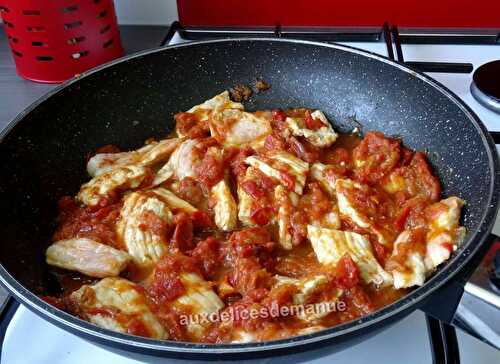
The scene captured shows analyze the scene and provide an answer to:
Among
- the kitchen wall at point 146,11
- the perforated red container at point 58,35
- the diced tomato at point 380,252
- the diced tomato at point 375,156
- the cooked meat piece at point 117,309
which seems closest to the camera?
the cooked meat piece at point 117,309

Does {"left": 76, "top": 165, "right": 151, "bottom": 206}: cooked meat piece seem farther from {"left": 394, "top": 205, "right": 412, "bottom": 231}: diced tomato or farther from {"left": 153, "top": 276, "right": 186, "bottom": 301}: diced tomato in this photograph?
{"left": 394, "top": 205, "right": 412, "bottom": 231}: diced tomato

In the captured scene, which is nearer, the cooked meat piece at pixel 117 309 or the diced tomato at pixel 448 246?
the cooked meat piece at pixel 117 309

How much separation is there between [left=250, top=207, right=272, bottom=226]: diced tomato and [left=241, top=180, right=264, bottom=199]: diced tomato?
45 mm

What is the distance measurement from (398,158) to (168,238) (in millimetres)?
728

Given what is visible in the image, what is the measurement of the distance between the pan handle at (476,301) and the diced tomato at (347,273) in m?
0.24

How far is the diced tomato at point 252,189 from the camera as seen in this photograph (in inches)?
59.8

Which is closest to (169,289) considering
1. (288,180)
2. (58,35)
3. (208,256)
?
(208,256)

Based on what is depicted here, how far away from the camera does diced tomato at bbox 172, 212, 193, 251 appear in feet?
4.59

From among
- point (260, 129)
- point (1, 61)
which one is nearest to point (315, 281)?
point (260, 129)

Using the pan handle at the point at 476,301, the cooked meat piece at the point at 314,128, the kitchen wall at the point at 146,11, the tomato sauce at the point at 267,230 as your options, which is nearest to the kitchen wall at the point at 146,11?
the kitchen wall at the point at 146,11

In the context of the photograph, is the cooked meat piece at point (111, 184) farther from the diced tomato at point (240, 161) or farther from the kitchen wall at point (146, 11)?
the kitchen wall at point (146, 11)

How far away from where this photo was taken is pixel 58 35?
1993 mm

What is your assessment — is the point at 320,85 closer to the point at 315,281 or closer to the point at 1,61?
the point at 315,281

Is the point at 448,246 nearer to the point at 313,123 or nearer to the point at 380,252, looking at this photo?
the point at 380,252
